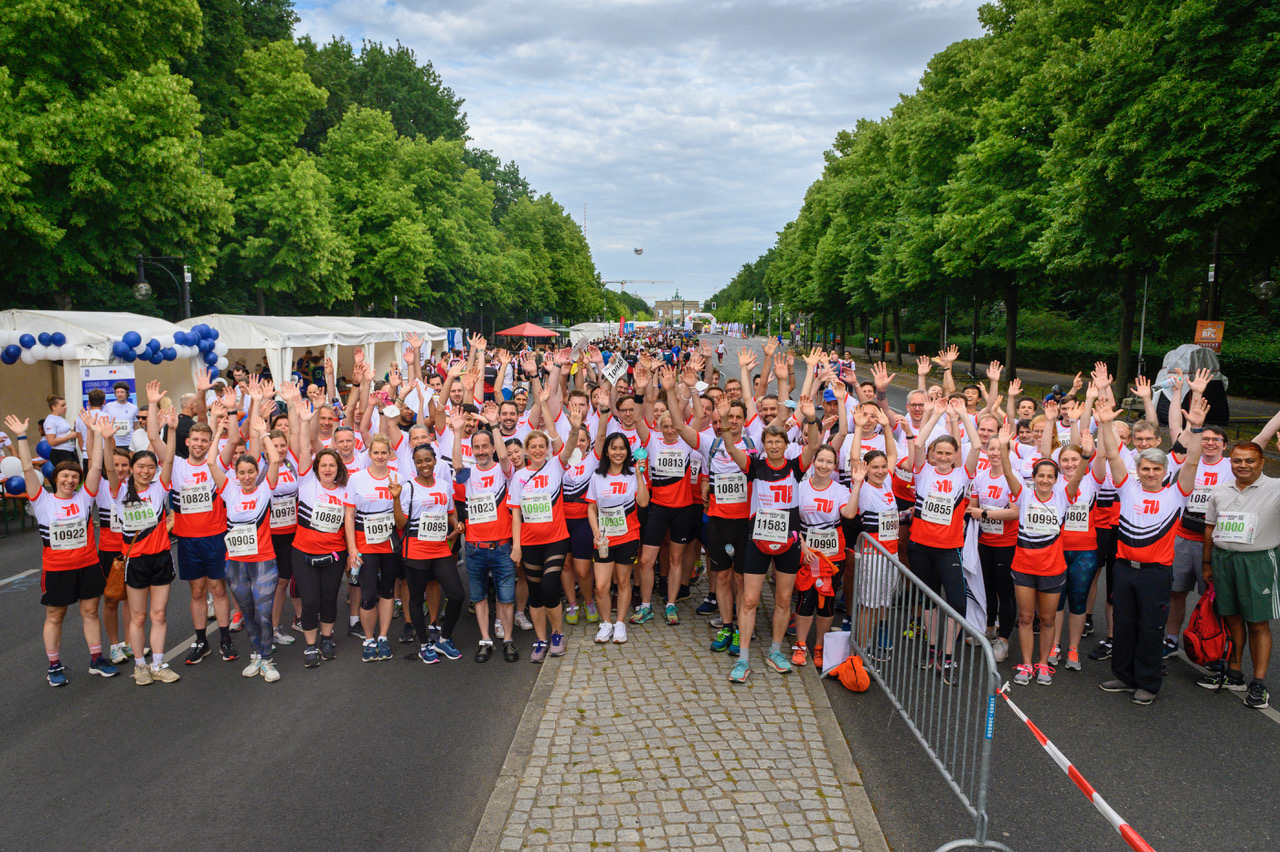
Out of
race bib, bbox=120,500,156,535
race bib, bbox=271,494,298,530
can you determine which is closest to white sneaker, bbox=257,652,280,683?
race bib, bbox=271,494,298,530

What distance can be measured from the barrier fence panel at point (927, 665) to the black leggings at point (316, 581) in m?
4.00

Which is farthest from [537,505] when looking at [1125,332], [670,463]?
[1125,332]

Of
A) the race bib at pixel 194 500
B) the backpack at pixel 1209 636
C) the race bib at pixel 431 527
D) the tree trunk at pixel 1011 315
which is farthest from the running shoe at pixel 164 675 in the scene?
the tree trunk at pixel 1011 315

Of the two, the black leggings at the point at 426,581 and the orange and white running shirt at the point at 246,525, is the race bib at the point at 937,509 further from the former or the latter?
the orange and white running shirt at the point at 246,525

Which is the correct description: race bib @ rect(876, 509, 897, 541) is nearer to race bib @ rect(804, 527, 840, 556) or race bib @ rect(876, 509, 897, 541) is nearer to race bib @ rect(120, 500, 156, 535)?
race bib @ rect(804, 527, 840, 556)

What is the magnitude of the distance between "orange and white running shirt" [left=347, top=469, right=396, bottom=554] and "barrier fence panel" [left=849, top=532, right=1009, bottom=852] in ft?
11.9

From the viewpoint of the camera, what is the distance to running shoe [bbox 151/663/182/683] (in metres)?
6.12

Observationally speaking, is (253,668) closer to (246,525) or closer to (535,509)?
(246,525)

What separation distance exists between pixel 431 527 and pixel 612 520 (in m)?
1.43

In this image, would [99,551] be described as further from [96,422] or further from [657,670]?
[657,670]

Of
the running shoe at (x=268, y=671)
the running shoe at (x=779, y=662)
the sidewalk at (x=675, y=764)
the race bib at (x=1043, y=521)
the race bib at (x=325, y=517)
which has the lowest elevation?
the running shoe at (x=268, y=671)

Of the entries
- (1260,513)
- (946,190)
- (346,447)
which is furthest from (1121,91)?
(346,447)

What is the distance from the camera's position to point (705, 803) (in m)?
4.41

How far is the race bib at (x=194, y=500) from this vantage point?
6.29 m
